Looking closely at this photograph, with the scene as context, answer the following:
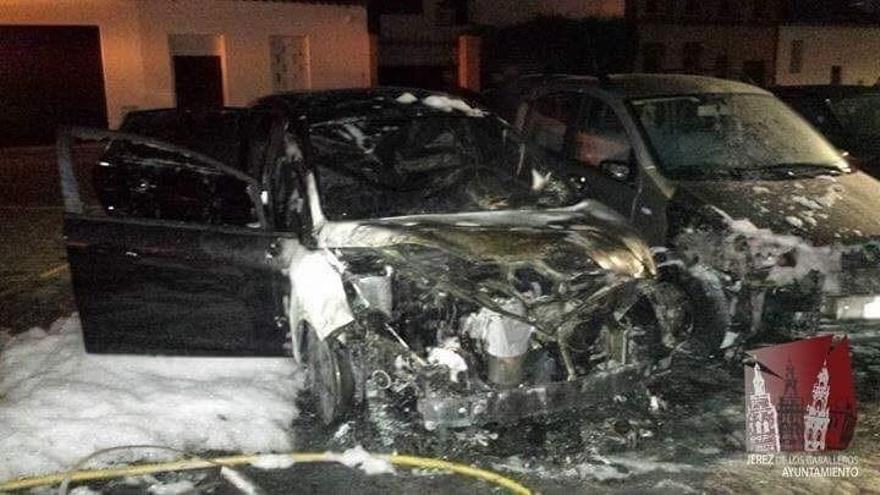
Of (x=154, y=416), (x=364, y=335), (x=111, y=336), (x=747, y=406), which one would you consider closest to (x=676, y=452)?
(x=747, y=406)

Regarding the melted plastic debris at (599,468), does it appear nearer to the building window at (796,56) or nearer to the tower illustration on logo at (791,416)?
the tower illustration on logo at (791,416)

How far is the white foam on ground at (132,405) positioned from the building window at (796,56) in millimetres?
32367

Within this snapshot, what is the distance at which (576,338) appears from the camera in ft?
13.7

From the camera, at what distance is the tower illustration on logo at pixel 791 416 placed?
421cm

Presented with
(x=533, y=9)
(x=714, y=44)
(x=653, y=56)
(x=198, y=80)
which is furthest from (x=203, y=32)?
(x=714, y=44)

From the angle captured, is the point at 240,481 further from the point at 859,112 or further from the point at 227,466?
the point at 859,112

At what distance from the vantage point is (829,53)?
1329 inches

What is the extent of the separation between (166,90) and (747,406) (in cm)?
1401

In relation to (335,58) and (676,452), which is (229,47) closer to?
(335,58)

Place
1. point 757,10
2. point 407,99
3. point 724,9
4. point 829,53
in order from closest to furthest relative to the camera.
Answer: point 407,99
point 724,9
point 757,10
point 829,53

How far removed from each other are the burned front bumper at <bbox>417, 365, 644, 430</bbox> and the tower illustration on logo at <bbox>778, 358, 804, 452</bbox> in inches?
31.5

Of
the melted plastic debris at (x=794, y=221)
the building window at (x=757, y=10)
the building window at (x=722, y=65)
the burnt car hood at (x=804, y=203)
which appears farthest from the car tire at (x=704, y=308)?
the building window at (x=757, y=10)

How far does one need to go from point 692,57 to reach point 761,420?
27.6 meters

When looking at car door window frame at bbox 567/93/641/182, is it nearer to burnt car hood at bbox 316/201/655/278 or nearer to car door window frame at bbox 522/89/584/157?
car door window frame at bbox 522/89/584/157
